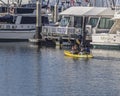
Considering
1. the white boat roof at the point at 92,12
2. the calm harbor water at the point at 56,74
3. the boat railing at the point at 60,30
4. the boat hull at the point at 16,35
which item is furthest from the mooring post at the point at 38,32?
the calm harbor water at the point at 56,74

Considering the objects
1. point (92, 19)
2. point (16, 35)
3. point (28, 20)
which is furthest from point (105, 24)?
point (28, 20)

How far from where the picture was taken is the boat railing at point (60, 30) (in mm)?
73938

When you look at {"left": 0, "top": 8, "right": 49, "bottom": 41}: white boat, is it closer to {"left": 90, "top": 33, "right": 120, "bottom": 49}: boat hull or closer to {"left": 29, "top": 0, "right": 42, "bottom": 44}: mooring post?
{"left": 29, "top": 0, "right": 42, "bottom": 44}: mooring post

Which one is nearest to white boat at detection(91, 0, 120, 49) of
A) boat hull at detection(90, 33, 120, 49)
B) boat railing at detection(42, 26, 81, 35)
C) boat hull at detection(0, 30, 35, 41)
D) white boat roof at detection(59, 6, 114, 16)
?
boat hull at detection(90, 33, 120, 49)

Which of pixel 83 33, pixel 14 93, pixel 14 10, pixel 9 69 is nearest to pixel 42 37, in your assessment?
pixel 83 33

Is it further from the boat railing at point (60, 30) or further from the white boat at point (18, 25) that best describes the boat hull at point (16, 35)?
the boat railing at point (60, 30)

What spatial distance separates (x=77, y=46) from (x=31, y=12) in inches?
900

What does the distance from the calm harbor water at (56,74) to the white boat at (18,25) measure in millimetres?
11227

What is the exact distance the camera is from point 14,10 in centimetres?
8500

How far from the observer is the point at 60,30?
74.6 meters

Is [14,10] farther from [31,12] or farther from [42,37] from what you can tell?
[42,37]

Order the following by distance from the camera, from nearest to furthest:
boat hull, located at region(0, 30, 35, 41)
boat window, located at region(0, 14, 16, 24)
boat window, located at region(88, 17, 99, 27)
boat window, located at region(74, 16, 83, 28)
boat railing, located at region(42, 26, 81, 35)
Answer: boat railing, located at region(42, 26, 81, 35)
boat window, located at region(88, 17, 99, 27)
boat window, located at region(74, 16, 83, 28)
boat hull, located at region(0, 30, 35, 41)
boat window, located at region(0, 14, 16, 24)

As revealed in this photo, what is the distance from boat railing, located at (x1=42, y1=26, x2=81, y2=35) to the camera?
243 ft

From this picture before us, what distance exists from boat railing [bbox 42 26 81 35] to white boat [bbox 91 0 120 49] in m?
4.68
